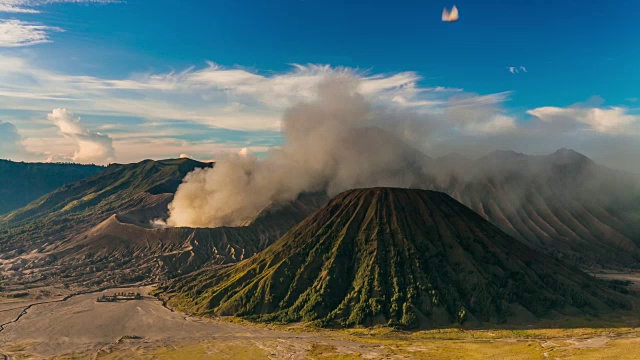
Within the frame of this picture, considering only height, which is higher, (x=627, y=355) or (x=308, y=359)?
(x=627, y=355)

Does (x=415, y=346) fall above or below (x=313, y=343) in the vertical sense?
above

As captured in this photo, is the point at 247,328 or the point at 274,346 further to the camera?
the point at 247,328

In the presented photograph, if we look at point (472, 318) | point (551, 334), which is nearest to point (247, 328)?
point (472, 318)

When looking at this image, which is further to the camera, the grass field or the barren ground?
the barren ground

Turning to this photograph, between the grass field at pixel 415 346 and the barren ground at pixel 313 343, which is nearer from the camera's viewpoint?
the grass field at pixel 415 346

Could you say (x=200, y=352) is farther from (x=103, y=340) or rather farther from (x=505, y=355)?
(x=505, y=355)

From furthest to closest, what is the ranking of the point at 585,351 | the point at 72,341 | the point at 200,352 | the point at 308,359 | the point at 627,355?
the point at 72,341 < the point at 200,352 < the point at 308,359 < the point at 585,351 < the point at 627,355

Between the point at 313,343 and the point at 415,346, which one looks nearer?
the point at 415,346

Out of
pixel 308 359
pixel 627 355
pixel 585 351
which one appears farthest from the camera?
pixel 308 359

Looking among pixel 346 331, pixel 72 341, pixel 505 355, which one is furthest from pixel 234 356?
pixel 505 355

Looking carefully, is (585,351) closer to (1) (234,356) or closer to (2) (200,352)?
(1) (234,356)
